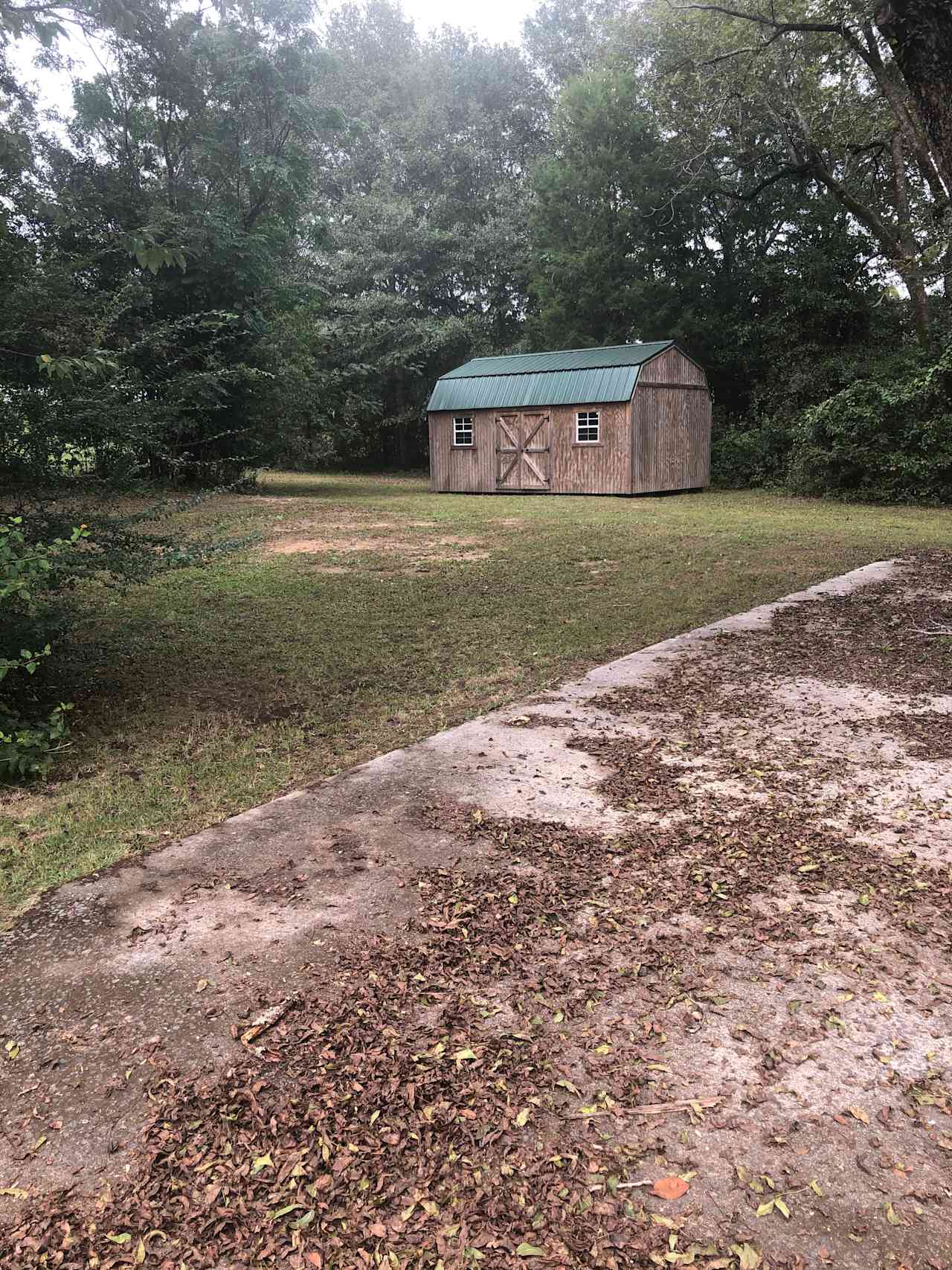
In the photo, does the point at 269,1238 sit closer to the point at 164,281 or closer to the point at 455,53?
the point at 164,281

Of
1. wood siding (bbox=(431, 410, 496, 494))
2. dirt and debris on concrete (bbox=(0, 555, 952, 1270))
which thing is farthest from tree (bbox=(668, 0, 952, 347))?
dirt and debris on concrete (bbox=(0, 555, 952, 1270))

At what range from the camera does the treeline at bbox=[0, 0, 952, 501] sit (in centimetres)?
1242

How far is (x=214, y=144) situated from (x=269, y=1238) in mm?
19557

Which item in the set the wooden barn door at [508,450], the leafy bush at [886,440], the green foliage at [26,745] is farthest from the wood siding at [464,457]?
the green foliage at [26,745]

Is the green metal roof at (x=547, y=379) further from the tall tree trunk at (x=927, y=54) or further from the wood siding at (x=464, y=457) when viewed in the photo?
the tall tree trunk at (x=927, y=54)

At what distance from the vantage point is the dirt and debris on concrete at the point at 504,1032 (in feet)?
5.57

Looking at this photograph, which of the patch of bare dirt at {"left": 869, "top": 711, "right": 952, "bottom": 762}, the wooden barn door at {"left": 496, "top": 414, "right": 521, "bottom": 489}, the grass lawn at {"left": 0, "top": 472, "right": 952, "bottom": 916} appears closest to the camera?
the grass lawn at {"left": 0, "top": 472, "right": 952, "bottom": 916}

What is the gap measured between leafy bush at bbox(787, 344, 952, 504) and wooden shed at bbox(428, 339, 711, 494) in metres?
3.14

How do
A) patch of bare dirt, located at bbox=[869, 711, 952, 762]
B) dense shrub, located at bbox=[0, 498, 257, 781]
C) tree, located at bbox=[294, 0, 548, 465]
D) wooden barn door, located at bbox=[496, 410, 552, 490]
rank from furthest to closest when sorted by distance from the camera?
tree, located at bbox=[294, 0, 548, 465], wooden barn door, located at bbox=[496, 410, 552, 490], patch of bare dirt, located at bbox=[869, 711, 952, 762], dense shrub, located at bbox=[0, 498, 257, 781]

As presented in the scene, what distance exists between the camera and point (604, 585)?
357 inches

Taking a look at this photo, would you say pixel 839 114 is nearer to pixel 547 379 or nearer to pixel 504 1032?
pixel 547 379

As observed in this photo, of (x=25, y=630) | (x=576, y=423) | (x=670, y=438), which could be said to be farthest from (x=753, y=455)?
(x=25, y=630)

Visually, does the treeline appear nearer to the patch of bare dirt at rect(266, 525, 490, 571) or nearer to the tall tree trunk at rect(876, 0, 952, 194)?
the tall tree trunk at rect(876, 0, 952, 194)

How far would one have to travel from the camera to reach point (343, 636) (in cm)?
713
